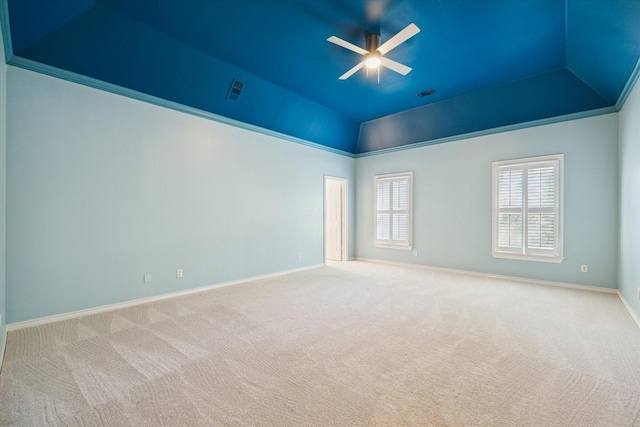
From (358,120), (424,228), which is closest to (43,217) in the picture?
A: (358,120)

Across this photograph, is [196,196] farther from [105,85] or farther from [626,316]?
[626,316]

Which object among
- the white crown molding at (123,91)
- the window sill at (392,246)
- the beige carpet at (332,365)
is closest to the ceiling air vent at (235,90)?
the white crown molding at (123,91)

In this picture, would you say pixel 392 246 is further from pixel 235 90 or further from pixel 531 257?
pixel 235 90

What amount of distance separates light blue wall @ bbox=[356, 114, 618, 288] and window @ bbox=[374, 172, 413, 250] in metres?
0.15

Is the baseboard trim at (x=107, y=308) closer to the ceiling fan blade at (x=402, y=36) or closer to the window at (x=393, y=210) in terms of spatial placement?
the window at (x=393, y=210)

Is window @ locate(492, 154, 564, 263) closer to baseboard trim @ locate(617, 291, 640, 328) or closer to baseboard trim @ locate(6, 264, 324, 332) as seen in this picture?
baseboard trim @ locate(617, 291, 640, 328)

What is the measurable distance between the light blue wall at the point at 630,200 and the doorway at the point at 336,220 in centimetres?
479

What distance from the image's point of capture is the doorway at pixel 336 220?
23.3ft

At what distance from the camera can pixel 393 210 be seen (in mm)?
6574

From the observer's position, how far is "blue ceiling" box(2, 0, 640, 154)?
285 cm

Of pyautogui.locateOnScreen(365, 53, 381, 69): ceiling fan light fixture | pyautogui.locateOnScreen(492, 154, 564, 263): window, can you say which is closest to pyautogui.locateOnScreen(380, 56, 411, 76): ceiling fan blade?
pyautogui.locateOnScreen(365, 53, 381, 69): ceiling fan light fixture

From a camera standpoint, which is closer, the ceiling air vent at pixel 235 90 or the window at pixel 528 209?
the ceiling air vent at pixel 235 90

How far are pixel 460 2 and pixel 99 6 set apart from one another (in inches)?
144

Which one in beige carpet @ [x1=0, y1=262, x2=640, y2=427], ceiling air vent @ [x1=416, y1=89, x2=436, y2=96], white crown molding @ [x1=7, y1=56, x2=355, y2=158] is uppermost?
ceiling air vent @ [x1=416, y1=89, x2=436, y2=96]
